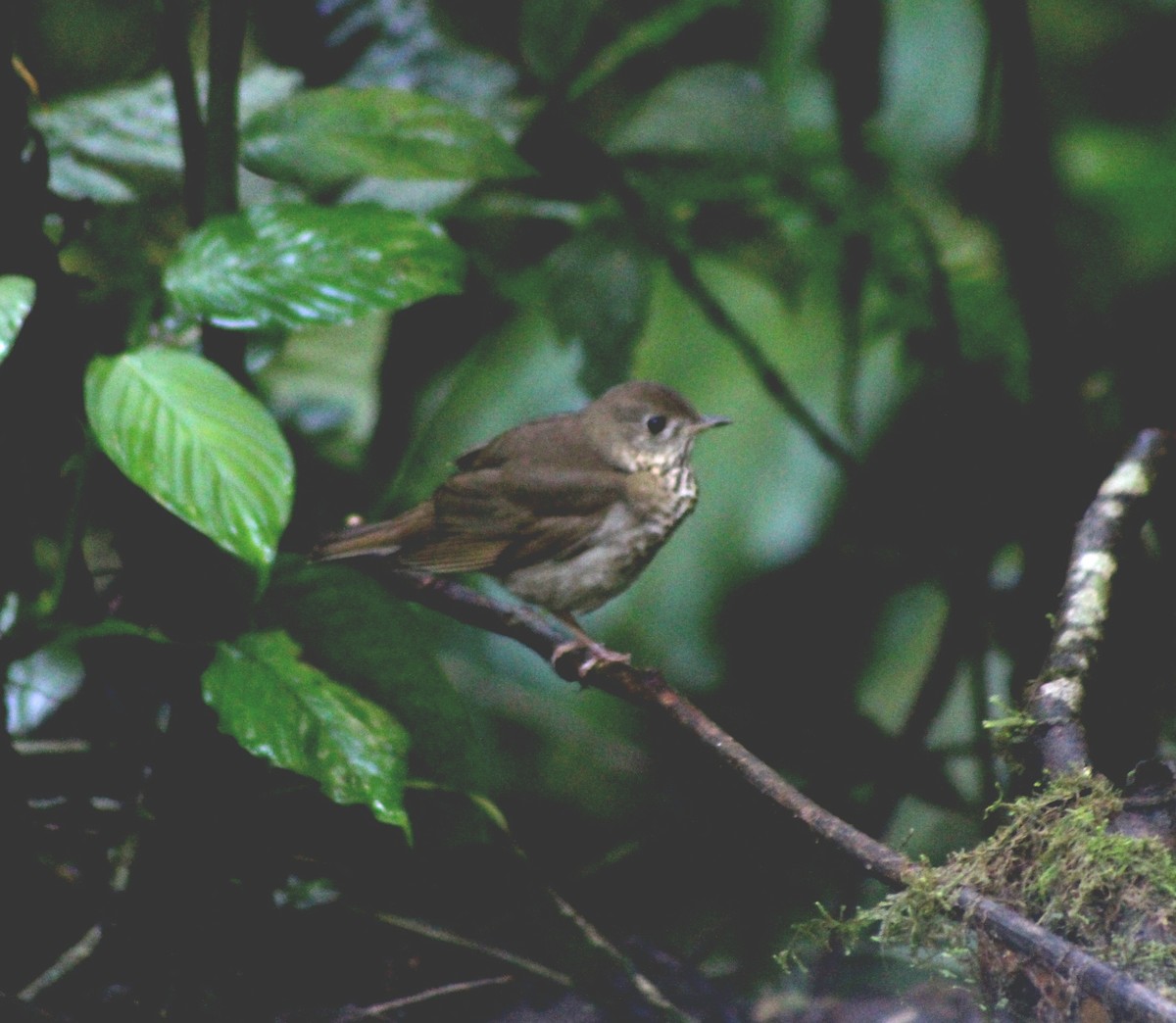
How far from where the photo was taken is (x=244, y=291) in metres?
2.07

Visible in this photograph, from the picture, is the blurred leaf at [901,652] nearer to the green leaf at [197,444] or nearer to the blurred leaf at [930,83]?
the blurred leaf at [930,83]

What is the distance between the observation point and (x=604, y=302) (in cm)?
279

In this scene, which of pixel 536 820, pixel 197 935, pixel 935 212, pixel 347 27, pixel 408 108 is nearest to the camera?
pixel 197 935

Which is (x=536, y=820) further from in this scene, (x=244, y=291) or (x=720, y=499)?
(x=244, y=291)

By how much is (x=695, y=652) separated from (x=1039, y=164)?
1.41 m

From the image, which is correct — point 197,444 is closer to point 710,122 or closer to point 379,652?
point 379,652

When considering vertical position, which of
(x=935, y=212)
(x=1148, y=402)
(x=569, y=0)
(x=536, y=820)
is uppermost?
(x=569, y=0)

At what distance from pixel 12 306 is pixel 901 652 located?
2.60 m

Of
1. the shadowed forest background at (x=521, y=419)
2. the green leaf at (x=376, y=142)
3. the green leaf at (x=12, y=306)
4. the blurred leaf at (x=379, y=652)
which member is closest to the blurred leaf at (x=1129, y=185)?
the shadowed forest background at (x=521, y=419)

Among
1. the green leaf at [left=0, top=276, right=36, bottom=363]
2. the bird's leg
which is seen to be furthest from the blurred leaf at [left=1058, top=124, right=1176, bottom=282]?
the green leaf at [left=0, top=276, right=36, bottom=363]

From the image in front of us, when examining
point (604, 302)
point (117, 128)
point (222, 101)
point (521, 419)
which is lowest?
point (521, 419)

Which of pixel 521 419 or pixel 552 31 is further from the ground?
pixel 552 31

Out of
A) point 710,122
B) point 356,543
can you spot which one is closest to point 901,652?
point 710,122

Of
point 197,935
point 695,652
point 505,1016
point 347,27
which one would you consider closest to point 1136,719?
point 695,652
